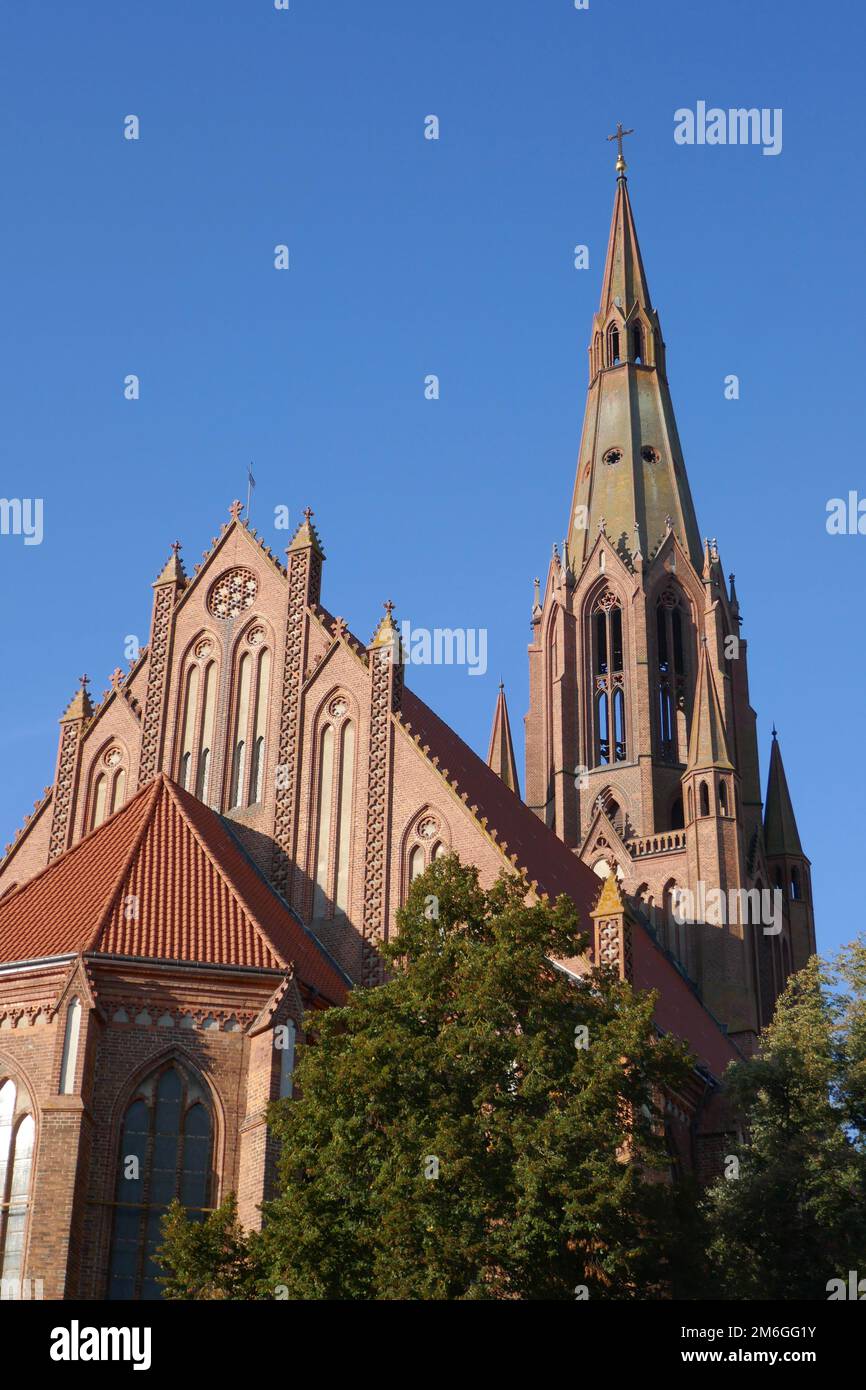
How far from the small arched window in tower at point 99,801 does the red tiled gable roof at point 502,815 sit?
6.34 m

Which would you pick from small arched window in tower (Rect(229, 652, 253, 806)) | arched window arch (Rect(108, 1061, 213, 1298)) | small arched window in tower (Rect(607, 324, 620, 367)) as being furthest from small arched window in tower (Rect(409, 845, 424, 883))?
small arched window in tower (Rect(607, 324, 620, 367))

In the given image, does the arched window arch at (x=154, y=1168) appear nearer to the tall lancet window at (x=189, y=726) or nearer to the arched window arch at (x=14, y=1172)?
the arched window arch at (x=14, y=1172)

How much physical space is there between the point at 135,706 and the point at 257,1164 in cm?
1248

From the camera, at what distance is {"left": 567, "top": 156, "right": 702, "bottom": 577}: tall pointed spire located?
5812cm

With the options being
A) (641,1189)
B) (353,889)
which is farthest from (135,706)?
(641,1189)

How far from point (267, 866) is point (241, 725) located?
10.8 feet

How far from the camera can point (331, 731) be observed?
3356 cm

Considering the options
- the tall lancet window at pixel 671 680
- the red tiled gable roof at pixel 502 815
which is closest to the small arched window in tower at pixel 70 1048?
the red tiled gable roof at pixel 502 815

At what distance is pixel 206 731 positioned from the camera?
3488cm

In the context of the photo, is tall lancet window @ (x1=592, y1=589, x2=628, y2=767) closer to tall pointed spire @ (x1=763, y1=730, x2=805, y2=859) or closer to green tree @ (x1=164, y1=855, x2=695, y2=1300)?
tall pointed spire @ (x1=763, y1=730, x2=805, y2=859)

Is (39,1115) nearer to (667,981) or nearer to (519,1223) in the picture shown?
(519,1223)

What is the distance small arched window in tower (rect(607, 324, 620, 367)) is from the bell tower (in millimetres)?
234
